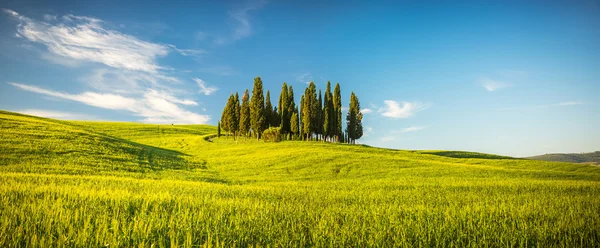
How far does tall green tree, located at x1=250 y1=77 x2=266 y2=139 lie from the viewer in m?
70.4

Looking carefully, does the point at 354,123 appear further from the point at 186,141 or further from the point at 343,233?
the point at 343,233

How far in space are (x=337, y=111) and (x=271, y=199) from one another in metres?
71.5

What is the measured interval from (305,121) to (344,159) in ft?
120

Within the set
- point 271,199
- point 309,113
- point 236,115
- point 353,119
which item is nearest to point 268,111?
point 236,115

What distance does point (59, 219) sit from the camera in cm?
538

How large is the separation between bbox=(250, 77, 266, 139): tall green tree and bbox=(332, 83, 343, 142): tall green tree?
2135 cm

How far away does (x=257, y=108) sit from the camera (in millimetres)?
70438

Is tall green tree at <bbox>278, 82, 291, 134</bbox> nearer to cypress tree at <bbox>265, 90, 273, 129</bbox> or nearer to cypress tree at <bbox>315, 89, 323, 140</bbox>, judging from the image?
cypress tree at <bbox>265, 90, 273, 129</bbox>

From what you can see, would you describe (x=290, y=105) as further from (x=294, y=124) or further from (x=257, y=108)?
(x=257, y=108)

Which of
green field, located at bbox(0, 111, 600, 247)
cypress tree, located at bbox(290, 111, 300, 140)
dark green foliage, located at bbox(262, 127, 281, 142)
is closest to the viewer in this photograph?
green field, located at bbox(0, 111, 600, 247)

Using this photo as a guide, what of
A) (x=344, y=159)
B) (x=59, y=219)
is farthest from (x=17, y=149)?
(x=344, y=159)

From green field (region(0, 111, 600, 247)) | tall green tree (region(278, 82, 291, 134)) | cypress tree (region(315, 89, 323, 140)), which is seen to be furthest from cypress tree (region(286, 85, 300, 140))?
green field (region(0, 111, 600, 247))

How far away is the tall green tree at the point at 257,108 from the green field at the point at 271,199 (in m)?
15.2

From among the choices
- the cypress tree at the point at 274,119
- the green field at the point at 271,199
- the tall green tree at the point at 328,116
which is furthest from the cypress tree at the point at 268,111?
the green field at the point at 271,199
